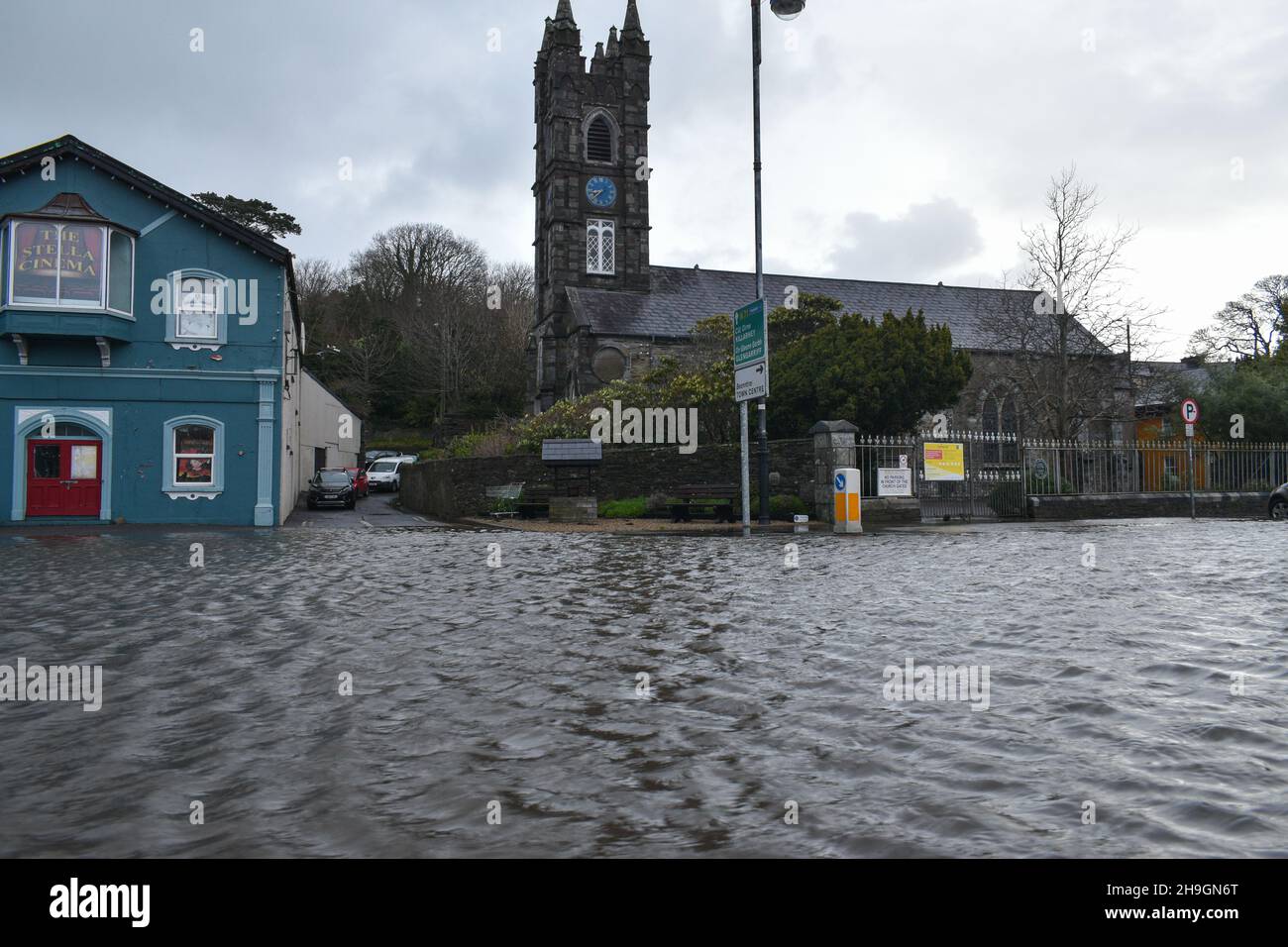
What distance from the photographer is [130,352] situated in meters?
24.3

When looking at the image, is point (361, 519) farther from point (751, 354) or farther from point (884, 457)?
point (884, 457)

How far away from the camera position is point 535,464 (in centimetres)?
2819

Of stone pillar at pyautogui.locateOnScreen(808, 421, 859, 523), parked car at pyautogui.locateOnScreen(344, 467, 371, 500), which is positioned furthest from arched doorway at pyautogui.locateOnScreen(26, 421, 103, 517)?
parked car at pyautogui.locateOnScreen(344, 467, 371, 500)

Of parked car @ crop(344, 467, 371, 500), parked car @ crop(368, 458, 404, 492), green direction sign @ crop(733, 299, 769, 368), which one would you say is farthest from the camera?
parked car @ crop(368, 458, 404, 492)

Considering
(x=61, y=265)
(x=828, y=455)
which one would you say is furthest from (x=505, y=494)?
(x=61, y=265)

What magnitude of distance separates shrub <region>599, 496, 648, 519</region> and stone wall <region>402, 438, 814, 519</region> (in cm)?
101

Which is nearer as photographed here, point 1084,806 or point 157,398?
point 1084,806

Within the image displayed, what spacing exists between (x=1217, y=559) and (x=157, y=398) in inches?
903

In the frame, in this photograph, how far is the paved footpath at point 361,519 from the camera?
25.2 m

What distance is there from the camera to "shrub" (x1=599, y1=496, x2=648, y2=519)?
26.1 meters

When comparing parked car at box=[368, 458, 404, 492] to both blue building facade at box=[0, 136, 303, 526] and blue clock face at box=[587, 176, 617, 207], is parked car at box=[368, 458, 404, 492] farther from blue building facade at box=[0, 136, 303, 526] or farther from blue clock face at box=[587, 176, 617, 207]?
blue building facade at box=[0, 136, 303, 526]

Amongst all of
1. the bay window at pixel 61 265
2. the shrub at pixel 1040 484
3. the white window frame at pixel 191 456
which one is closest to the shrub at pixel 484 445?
the white window frame at pixel 191 456
